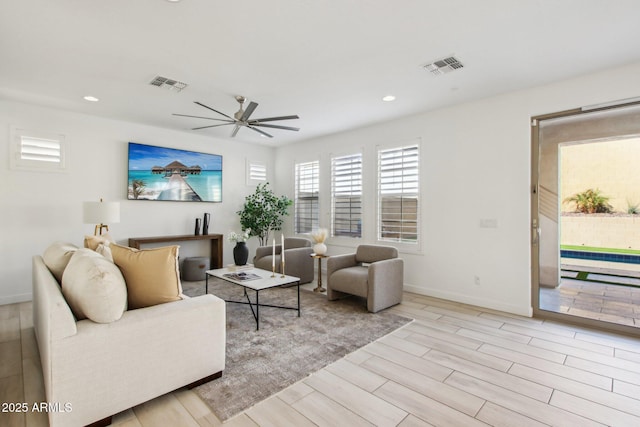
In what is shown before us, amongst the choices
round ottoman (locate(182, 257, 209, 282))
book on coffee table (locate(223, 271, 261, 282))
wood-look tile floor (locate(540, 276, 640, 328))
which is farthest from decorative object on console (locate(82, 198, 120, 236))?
wood-look tile floor (locate(540, 276, 640, 328))

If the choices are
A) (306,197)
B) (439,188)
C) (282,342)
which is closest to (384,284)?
(282,342)

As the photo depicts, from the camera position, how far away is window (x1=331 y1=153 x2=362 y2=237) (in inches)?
219

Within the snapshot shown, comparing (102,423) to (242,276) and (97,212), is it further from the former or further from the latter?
(97,212)

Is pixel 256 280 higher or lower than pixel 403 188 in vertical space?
lower

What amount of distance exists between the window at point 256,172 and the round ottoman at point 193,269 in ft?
6.61

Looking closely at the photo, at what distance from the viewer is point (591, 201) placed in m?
3.46

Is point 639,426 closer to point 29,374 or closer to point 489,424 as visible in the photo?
point 489,424

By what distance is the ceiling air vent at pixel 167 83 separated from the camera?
11.5 feet

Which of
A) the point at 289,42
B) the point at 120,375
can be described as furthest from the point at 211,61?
the point at 120,375

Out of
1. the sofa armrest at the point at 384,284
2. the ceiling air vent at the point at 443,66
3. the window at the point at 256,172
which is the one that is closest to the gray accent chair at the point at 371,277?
the sofa armrest at the point at 384,284

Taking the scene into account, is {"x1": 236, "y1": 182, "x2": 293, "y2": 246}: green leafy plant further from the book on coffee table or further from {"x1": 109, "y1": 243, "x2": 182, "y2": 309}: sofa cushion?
{"x1": 109, "y1": 243, "x2": 182, "y2": 309}: sofa cushion

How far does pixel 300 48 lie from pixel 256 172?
14.0 ft

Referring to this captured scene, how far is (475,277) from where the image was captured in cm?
418

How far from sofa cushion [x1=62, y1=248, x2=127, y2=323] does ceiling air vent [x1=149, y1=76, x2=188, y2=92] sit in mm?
2342
